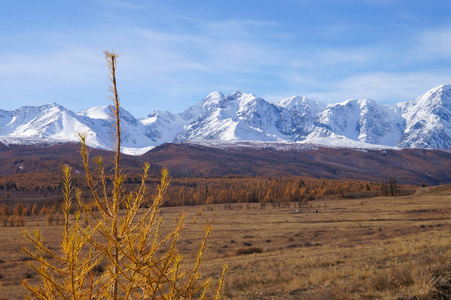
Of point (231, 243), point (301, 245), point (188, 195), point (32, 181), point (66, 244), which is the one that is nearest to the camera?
point (66, 244)

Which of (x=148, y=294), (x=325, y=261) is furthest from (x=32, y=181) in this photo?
(x=148, y=294)

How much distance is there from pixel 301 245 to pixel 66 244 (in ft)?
92.3

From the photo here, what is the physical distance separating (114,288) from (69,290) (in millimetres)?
428

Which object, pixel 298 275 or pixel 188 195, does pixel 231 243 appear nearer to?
pixel 298 275

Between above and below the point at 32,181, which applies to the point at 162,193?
above

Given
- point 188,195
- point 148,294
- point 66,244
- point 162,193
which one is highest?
point 162,193

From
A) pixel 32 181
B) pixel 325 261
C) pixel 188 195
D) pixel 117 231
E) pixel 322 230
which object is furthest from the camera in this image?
pixel 32 181

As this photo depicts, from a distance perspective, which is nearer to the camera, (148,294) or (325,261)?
(148,294)

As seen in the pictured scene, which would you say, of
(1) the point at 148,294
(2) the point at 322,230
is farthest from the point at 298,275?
(2) the point at 322,230

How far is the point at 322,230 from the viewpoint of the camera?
3997 cm

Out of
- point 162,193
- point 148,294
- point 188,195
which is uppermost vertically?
point 162,193

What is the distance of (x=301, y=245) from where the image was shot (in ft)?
96.8

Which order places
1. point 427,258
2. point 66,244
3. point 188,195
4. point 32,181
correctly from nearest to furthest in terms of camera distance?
1. point 66,244
2. point 427,258
3. point 188,195
4. point 32,181

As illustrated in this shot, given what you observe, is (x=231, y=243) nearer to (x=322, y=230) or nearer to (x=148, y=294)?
(x=322, y=230)
